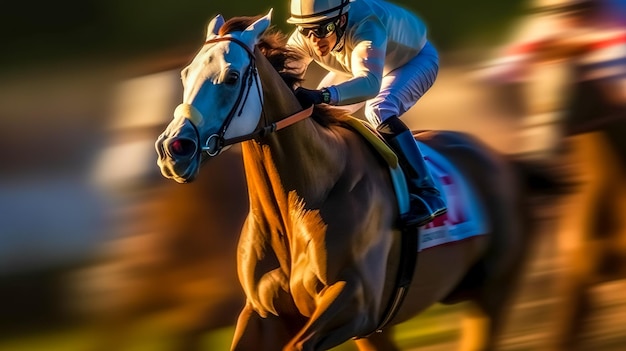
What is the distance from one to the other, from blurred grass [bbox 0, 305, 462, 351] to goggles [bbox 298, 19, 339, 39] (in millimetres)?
2074

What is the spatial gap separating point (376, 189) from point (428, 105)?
408cm

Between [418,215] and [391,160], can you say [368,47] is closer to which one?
[391,160]

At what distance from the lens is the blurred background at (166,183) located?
5195mm

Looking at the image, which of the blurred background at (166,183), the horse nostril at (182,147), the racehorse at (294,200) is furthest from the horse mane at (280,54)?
the blurred background at (166,183)

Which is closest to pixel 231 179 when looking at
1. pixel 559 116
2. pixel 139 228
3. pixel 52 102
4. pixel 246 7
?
pixel 139 228

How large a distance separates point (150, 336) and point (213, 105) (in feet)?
7.95

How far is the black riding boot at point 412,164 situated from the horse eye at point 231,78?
0.83 m

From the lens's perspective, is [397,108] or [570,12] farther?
[570,12]

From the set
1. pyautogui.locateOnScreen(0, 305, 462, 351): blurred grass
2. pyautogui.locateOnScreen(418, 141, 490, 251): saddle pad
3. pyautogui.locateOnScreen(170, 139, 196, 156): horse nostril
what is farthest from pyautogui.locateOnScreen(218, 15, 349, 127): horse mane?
pyautogui.locateOnScreen(0, 305, 462, 351): blurred grass

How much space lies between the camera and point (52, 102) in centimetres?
702

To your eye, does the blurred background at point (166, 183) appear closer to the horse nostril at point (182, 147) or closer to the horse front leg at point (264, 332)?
the horse front leg at point (264, 332)

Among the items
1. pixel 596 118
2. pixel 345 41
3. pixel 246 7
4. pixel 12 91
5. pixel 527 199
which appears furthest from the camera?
pixel 246 7

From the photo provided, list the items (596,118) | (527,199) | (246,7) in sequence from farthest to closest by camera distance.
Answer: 1. (246,7)
2. (596,118)
3. (527,199)

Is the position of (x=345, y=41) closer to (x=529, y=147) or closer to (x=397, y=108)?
(x=397, y=108)
